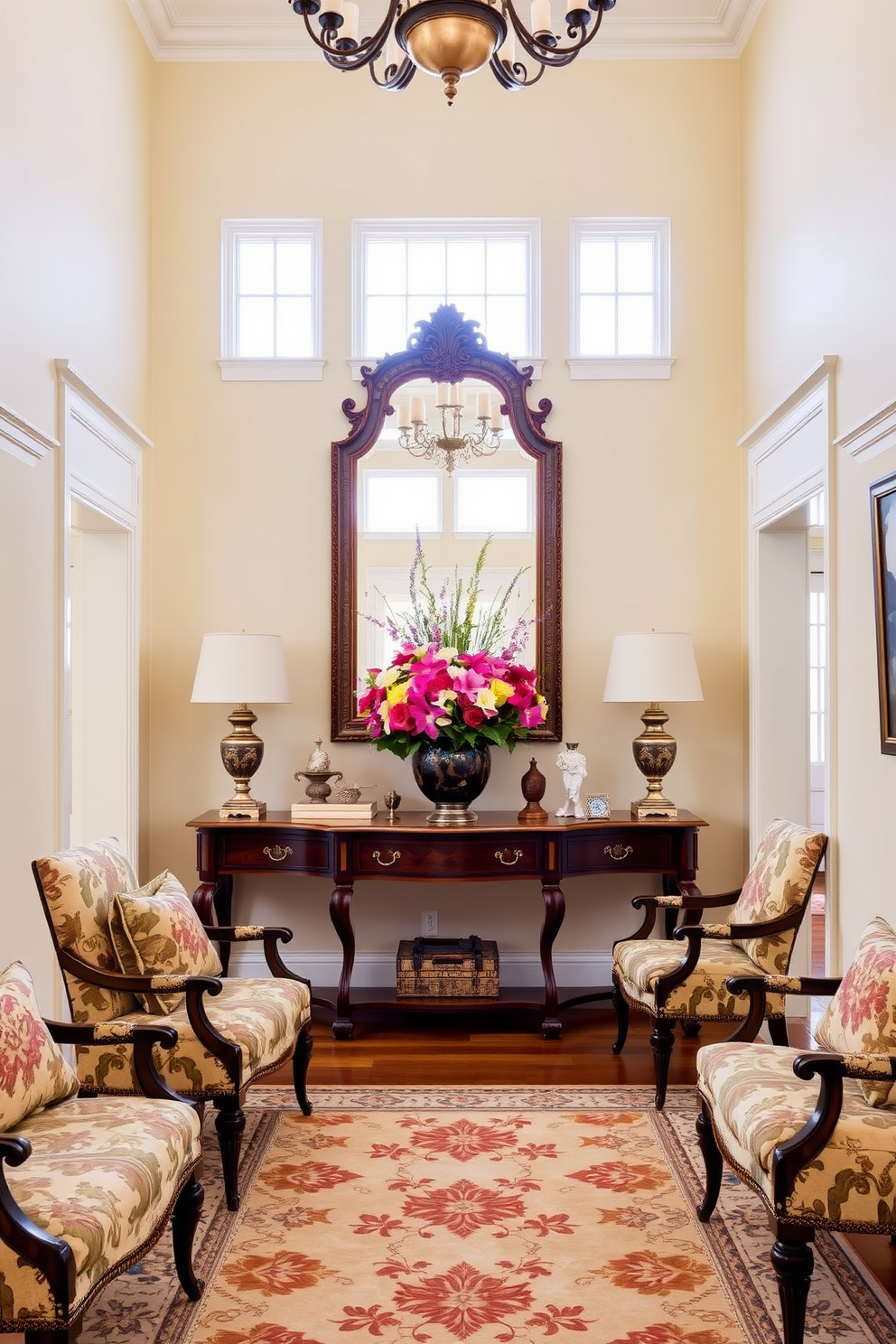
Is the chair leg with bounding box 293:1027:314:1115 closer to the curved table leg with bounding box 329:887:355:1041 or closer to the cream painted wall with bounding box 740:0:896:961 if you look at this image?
the curved table leg with bounding box 329:887:355:1041

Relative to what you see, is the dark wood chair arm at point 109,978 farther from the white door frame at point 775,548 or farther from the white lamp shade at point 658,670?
the white door frame at point 775,548

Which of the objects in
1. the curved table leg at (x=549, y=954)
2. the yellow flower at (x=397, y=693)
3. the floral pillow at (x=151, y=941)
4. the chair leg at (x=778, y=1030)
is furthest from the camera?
the yellow flower at (x=397, y=693)

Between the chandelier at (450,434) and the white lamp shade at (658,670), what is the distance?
1.19 m

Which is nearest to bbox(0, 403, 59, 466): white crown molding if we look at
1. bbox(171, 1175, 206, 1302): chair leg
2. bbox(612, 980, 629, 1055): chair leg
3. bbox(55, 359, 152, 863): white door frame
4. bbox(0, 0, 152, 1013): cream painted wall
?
bbox(0, 0, 152, 1013): cream painted wall

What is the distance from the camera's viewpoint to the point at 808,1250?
7.11 feet

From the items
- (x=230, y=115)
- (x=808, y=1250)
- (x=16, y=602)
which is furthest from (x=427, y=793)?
(x=230, y=115)

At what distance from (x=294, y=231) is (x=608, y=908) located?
3530 millimetres

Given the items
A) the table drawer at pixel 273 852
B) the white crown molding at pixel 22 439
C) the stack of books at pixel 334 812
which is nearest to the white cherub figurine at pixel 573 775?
the stack of books at pixel 334 812

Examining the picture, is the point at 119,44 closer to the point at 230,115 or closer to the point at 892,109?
the point at 230,115

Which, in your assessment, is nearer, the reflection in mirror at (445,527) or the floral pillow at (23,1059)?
the floral pillow at (23,1059)

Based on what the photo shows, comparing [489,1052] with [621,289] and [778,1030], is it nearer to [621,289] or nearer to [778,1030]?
[778,1030]

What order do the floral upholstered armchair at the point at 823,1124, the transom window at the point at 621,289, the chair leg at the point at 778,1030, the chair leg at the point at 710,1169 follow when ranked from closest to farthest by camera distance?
1. the floral upholstered armchair at the point at 823,1124
2. the chair leg at the point at 710,1169
3. the chair leg at the point at 778,1030
4. the transom window at the point at 621,289

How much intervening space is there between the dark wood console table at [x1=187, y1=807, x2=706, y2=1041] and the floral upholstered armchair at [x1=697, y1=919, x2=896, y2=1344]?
1787 mm

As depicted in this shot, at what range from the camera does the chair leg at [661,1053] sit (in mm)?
3605
